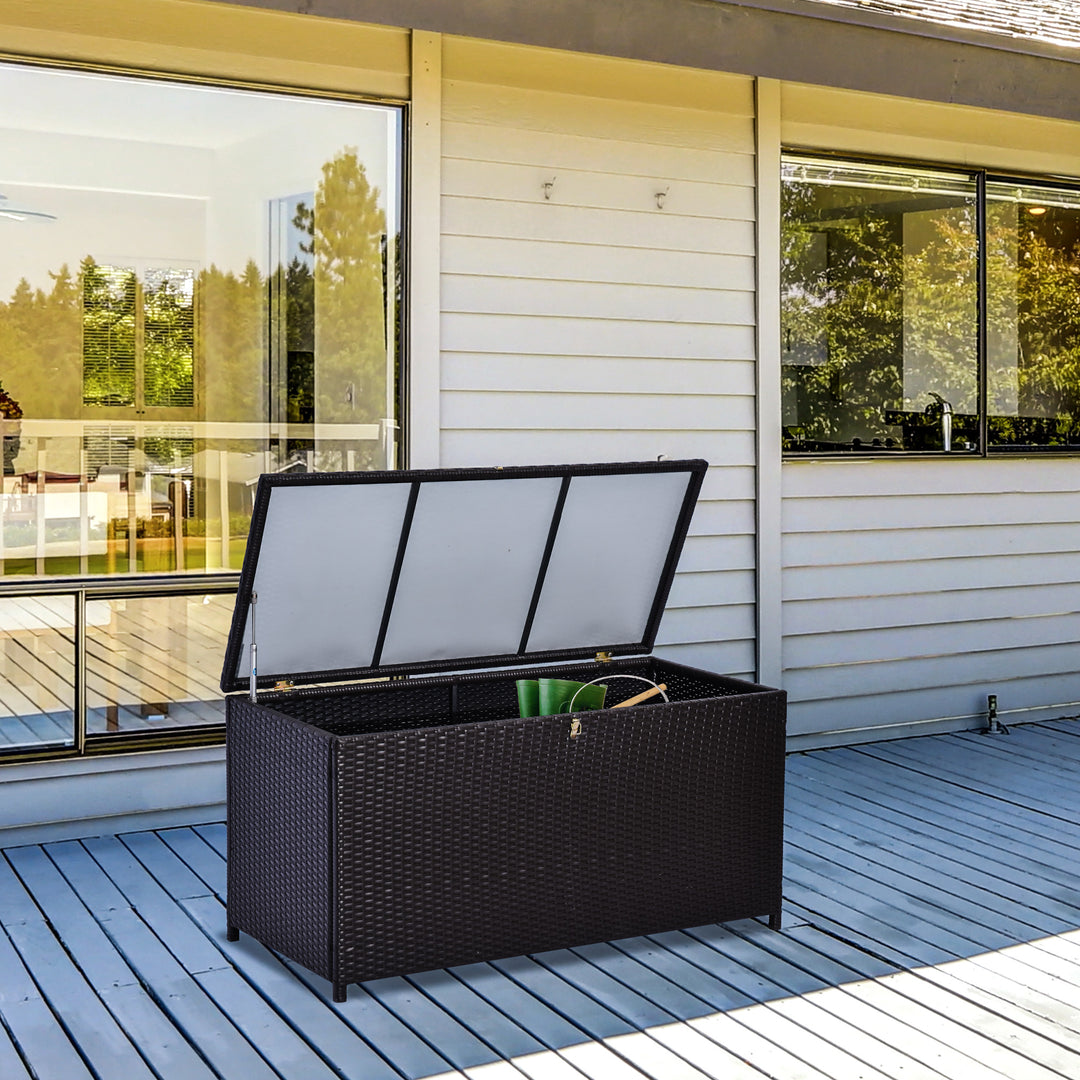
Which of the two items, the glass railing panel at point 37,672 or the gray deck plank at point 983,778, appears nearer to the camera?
the glass railing panel at point 37,672

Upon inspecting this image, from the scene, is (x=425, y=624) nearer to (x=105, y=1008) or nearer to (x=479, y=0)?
(x=105, y=1008)

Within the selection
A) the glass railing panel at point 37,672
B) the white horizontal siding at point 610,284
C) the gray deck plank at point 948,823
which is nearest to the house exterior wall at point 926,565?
the white horizontal siding at point 610,284

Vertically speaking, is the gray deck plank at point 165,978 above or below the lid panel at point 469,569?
below

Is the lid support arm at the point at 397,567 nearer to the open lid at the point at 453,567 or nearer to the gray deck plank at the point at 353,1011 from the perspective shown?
the open lid at the point at 453,567

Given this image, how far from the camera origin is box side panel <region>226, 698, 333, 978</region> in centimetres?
298

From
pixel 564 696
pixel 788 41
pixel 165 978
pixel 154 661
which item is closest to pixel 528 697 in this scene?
pixel 564 696

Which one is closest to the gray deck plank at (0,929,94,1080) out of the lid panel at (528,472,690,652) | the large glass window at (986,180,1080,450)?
the lid panel at (528,472,690,652)

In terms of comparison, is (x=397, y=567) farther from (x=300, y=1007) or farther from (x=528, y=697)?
(x=300, y=1007)

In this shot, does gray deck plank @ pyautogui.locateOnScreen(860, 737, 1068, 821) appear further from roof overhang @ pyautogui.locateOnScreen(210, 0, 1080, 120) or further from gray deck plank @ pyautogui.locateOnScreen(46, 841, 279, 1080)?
gray deck plank @ pyautogui.locateOnScreen(46, 841, 279, 1080)

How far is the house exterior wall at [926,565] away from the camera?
5488 millimetres

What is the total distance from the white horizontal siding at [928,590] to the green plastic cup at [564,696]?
2211 millimetres

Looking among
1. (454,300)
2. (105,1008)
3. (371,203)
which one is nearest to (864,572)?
(454,300)

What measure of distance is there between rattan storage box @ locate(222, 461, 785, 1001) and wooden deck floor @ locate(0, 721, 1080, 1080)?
108 millimetres

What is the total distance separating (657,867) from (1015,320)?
12.2 feet
